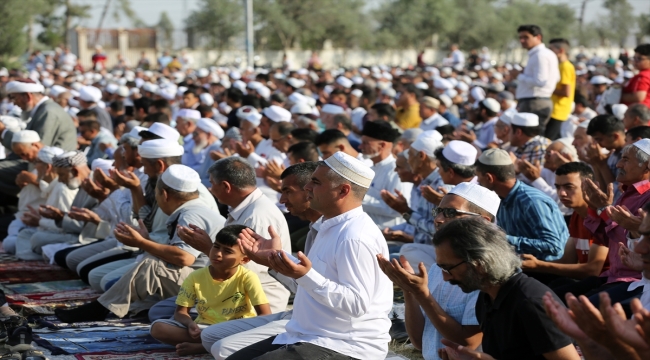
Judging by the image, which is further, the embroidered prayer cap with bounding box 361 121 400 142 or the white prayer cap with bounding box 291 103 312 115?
the white prayer cap with bounding box 291 103 312 115

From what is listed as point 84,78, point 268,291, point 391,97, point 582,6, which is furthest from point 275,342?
point 582,6

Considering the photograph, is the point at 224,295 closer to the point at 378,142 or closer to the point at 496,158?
the point at 496,158

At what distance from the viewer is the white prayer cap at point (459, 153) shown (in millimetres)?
5785

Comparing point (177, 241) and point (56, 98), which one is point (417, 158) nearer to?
point (177, 241)

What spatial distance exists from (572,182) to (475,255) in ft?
8.40

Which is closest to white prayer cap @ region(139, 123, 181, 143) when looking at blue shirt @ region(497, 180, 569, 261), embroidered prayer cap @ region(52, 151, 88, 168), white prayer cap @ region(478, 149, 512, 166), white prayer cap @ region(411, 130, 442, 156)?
embroidered prayer cap @ region(52, 151, 88, 168)

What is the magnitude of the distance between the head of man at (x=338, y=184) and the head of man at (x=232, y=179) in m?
1.48

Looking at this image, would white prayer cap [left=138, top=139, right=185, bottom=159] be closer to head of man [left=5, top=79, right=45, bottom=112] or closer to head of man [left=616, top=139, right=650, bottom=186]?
head of man [left=616, top=139, right=650, bottom=186]

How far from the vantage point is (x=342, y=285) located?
3.59 m

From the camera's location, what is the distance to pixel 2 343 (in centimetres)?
450

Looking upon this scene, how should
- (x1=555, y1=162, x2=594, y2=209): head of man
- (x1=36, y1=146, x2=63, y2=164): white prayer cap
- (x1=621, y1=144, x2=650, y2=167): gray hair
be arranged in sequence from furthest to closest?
(x1=36, y1=146, x2=63, y2=164): white prayer cap, (x1=555, y1=162, x2=594, y2=209): head of man, (x1=621, y1=144, x2=650, y2=167): gray hair

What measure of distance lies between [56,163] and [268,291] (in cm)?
319

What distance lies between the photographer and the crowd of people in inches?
125

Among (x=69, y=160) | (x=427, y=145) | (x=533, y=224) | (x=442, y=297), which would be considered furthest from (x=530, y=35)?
(x=442, y=297)
